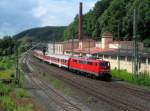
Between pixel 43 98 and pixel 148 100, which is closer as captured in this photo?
pixel 148 100

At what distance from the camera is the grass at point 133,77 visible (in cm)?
4836

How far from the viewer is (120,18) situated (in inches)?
4749

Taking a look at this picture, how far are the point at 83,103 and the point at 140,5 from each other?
78.8m

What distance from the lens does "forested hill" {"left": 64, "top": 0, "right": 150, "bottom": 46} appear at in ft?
348

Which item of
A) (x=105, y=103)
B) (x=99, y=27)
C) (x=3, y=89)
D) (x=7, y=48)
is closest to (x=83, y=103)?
(x=105, y=103)

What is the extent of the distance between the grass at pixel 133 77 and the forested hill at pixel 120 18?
32966 mm

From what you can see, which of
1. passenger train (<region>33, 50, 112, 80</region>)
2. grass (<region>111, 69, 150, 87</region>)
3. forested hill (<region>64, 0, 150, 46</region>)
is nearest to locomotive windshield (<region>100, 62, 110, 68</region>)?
passenger train (<region>33, 50, 112, 80</region>)

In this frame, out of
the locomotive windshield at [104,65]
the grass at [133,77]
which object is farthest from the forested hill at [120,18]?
the locomotive windshield at [104,65]

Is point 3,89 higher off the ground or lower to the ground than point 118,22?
lower

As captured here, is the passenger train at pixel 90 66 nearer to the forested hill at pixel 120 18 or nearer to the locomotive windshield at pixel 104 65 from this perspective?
the locomotive windshield at pixel 104 65

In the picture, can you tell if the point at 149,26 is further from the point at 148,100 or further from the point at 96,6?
the point at 148,100

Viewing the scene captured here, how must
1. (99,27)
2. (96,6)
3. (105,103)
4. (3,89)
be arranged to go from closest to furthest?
(105,103)
(3,89)
(99,27)
(96,6)

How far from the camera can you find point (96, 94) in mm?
38750

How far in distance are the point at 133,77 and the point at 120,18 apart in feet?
232
